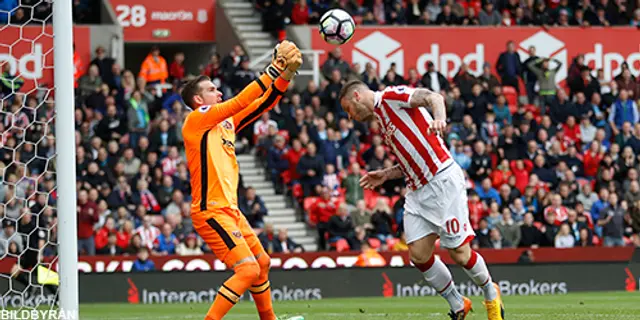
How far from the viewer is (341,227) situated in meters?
20.9

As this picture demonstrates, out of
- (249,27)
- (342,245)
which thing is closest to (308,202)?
(342,245)

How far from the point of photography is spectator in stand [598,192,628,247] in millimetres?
22094

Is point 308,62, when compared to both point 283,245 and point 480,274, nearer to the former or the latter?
point 283,245

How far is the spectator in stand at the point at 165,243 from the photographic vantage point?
1984 centimetres

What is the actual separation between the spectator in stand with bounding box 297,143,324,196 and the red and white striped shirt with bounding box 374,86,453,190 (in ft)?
39.6

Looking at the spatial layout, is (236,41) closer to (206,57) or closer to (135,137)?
(206,57)

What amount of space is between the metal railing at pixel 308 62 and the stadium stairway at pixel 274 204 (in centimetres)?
223

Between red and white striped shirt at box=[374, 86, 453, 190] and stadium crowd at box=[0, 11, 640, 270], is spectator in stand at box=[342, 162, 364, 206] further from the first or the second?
red and white striped shirt at box=[374, 86, 453, 190]

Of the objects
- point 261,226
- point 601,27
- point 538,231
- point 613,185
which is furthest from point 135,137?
point 601,27

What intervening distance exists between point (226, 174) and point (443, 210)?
1787mm

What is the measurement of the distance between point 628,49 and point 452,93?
5.42 meters

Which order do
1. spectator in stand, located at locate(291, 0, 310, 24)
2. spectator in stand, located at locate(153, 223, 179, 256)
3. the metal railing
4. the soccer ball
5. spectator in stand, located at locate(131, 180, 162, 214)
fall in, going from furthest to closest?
spectator in stand, located at locate(291, 0, 310, 24)
the metal railing
spectator in stand, located at locate(131, 180, 162, 214)
spectator in stand, located at locate(153, 223, 179, 256)
the soccer ball

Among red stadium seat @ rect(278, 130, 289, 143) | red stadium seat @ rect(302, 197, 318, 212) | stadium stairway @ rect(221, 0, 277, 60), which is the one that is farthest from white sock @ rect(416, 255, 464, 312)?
stadium stairway @ rect(221, 0, 277, 60)

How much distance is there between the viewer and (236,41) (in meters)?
26.2
